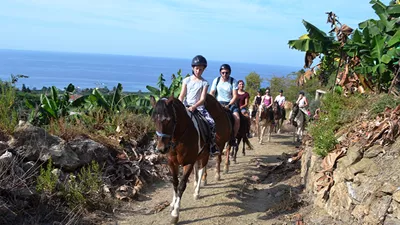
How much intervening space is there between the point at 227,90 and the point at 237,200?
2.86 meters

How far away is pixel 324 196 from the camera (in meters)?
6.36

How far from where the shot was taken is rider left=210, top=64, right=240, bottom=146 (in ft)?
29.6

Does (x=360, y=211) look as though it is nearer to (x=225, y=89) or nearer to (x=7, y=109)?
(x=225, y=89)

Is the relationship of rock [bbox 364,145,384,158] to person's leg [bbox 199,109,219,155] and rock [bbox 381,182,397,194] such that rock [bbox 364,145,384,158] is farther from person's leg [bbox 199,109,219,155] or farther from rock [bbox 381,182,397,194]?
person's leg [bbox 199,109,219,155]

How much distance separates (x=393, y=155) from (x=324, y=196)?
1.38 m

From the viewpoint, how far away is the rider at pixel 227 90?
29.6 feet

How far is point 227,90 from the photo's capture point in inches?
363

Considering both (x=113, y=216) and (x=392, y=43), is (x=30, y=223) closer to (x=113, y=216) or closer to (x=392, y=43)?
(x=113, y=216)

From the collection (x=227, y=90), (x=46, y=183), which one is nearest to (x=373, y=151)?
(x=227, y=90)

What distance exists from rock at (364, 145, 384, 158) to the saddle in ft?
9.31

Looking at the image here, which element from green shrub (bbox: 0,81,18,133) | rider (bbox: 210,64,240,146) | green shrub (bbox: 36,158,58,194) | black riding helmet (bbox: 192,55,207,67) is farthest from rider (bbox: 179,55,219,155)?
green shrub (bbox: 0,81,18,133)

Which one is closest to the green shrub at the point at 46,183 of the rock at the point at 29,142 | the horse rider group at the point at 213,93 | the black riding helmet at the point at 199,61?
the rock at the point at 29,142

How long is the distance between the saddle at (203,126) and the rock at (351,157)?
2.49 meters

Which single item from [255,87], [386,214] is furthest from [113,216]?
[255,87]
